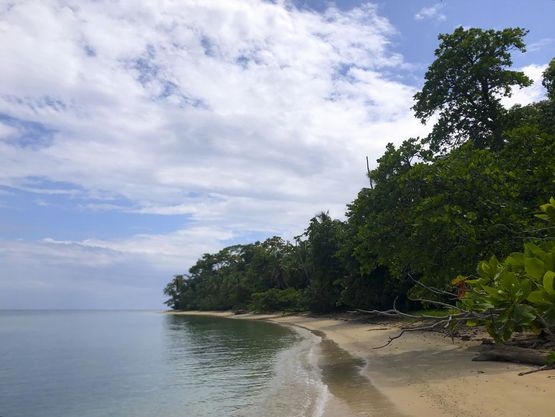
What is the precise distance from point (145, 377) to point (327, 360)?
737cm

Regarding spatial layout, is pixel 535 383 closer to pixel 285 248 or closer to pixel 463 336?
pixel 463 336

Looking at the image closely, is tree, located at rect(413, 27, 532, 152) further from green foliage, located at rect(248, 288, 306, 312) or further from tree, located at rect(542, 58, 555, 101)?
green foliage, located at rect(248, 288, 306, 312)

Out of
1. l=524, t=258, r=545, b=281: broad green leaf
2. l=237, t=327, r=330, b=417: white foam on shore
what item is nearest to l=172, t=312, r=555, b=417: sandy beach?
l=237, t=327, r=330, b=417: white foam on shore

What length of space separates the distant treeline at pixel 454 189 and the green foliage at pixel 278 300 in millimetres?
13059

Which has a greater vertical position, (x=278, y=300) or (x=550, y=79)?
(x=550, y=79)

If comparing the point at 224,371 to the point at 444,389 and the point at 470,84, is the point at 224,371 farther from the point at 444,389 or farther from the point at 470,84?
the point at 470,84

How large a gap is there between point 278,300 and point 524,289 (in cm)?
5941

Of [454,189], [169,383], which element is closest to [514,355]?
[454,189]

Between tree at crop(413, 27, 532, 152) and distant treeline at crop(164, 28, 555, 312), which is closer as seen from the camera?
distant treeline at crop(164, 28, 555, 312)

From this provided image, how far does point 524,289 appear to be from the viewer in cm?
319

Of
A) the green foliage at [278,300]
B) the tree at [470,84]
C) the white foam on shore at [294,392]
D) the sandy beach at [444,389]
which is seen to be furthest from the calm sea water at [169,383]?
the green foliage at [278,300]

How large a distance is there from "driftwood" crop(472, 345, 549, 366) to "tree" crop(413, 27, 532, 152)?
40.5 ft

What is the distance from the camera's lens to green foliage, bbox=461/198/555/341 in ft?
9.30

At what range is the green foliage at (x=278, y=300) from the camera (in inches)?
2299
